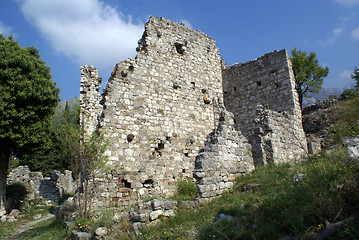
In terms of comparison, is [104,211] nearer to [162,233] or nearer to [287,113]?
[162,233]

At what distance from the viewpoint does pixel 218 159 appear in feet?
24.5

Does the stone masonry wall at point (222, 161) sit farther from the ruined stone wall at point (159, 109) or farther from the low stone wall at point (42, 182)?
the low stone wall at point (42, 182)

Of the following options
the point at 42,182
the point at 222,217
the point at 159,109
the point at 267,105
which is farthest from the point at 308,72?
the point at 42,182

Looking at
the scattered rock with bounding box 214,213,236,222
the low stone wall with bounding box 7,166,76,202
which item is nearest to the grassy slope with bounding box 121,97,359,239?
the scattered rock with bounding box 214,213,236,222

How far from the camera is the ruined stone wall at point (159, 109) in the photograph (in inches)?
375

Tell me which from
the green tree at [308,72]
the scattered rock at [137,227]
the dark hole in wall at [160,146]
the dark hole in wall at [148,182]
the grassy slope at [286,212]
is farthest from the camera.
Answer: the green tree at [308,72]

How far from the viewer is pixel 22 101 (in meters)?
13.1

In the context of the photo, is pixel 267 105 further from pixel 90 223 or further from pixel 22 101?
pixel 22 101

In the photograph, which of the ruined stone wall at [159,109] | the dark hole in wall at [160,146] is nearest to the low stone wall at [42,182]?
the ruined stone wall at [159,109]

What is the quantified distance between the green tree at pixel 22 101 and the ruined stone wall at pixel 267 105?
11.2 m

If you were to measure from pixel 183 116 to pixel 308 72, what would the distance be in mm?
19427

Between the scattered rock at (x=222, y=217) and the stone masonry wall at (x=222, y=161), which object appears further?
the stone masonry wall at (x=222, y=161)

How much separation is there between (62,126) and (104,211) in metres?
3.42

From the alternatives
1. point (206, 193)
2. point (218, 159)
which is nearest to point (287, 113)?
point (218, 159)
